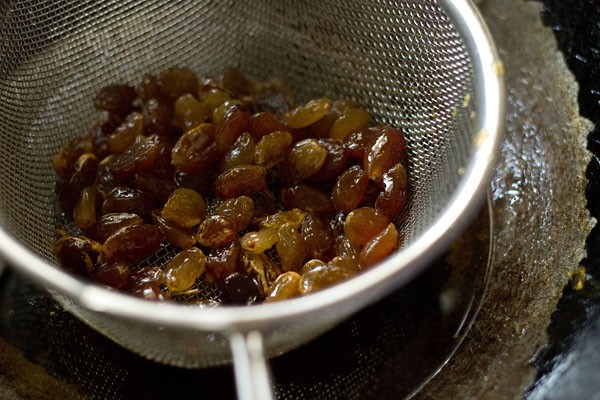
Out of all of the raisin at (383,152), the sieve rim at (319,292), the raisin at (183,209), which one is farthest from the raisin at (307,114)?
the sieve rim at (319,292)

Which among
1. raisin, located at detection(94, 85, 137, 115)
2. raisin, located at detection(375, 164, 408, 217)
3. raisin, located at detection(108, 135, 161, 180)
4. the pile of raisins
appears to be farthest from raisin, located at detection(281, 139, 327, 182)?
raisin, located at detection(94, 85, 137, 115)

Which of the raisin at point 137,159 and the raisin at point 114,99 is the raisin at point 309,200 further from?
the raisin at point 114,99

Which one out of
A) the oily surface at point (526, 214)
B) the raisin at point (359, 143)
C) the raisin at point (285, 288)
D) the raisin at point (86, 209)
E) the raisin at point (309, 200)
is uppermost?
the raisin at point (86, 209)

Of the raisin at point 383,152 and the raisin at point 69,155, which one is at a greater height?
the raisin at point 69,155

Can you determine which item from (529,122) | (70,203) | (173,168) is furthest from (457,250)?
(70,203)

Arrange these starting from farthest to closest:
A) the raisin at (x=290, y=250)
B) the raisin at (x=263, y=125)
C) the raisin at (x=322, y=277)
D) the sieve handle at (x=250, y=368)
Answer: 1. the raisin at (x=263, y=125)
2. the raisin at (x=290, y=250)
3. the raisin at (x=322, y=277)
4. the sieve handle at (x=250, y=368)

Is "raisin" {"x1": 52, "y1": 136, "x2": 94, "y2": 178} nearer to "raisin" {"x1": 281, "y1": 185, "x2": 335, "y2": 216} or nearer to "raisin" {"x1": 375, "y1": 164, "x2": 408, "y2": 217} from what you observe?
"raisin" {"x1": 281, "y1": 185, "x2": 335, "y2": 216}
